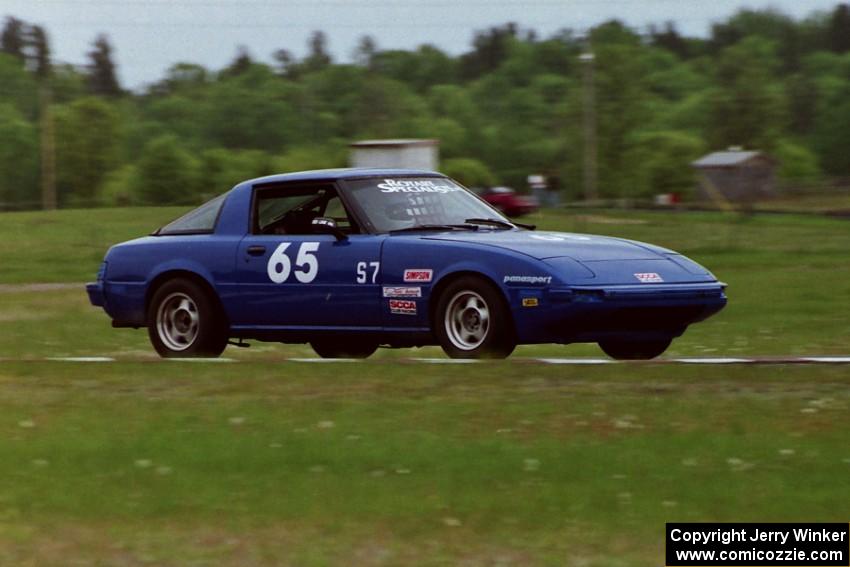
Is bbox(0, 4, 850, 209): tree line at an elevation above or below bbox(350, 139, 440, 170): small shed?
above

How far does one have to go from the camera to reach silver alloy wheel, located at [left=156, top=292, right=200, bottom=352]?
41.6 ft

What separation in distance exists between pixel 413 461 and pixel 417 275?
3794 millimetres

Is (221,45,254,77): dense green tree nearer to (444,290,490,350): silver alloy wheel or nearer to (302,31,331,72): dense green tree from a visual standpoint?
(302,31,331,72): dense green tree

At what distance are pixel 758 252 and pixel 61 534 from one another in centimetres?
2738

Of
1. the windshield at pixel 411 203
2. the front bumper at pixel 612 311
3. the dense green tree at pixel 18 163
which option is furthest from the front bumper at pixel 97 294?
the dense green tree at pixel 18 163

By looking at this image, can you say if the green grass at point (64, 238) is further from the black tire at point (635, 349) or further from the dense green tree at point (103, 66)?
the dense green tree at point (103, 66)

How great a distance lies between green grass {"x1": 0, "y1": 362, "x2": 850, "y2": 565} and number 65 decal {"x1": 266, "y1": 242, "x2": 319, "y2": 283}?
5.41 ft

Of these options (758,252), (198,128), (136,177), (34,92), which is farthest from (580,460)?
(34,92)

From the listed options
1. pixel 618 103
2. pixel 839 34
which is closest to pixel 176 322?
pixel 618 103

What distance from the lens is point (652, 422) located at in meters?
8.41

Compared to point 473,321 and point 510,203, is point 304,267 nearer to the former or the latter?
point 473,321

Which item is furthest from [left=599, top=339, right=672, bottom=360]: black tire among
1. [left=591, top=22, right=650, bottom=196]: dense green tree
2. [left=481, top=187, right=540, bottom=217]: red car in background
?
[left=591, top=22, right=650, bottom=196]: dense green tree

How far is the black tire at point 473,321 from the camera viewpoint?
1106 cm

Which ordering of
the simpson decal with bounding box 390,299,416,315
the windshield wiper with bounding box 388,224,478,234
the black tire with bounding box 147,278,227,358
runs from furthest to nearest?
the black tire with bounding box 147,278,227,358
the windshield wiper with bounding box 388,224,478,234
the simpson decal with bounding box 390,299,416,315
